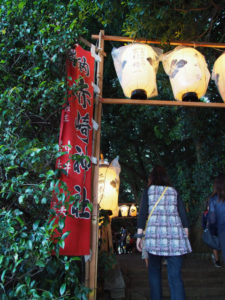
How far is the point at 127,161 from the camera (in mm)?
14969

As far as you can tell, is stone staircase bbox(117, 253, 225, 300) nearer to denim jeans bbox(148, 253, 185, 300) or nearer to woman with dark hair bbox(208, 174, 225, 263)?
denim jeans bbox(148, 253, 185, 300)

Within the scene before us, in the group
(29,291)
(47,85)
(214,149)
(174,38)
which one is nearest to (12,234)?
(29,291)

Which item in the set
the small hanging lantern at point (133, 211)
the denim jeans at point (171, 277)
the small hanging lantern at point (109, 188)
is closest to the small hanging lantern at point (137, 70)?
the denim jeans at point (171, 277)

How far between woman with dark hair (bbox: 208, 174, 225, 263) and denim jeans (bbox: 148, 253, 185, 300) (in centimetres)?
84

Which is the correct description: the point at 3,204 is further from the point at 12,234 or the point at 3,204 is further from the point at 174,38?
the point at 174,38

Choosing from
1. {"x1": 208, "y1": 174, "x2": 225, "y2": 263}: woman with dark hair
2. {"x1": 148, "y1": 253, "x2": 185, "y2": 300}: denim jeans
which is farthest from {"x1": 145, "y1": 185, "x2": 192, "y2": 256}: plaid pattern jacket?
{"x1": 208, "y1": 174, "x2": 225, "y2": 263}: woman with dark hair

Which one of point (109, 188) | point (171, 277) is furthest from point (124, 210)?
point (171, 277)

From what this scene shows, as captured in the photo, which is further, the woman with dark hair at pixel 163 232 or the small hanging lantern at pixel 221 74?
the small hanging lantern at pixel 221 74

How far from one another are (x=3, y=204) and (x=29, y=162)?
0.53 metres

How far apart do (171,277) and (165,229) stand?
1.78ft

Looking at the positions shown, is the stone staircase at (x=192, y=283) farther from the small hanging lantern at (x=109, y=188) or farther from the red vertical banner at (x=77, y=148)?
the red vertical banner at (x=77, y=148)

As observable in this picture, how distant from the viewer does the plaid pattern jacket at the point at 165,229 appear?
321cm

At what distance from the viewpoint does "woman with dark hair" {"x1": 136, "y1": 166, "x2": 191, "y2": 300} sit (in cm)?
319

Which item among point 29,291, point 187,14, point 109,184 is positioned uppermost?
point 187,14
